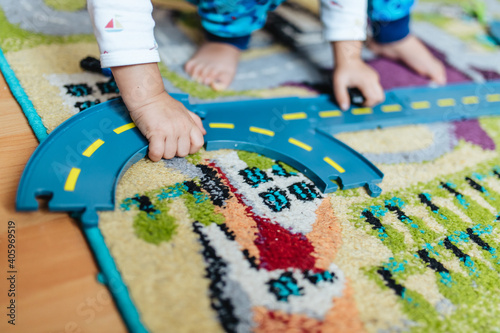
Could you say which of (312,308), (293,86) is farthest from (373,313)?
(293,86)

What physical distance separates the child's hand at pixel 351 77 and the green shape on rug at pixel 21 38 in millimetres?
485

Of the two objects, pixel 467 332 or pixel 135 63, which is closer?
pixel 467 332

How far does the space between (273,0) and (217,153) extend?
16.8 inches

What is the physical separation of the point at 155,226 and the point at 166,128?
0.15 metres

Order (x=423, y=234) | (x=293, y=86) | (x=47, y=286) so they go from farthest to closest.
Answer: (x=293, y=86)
(x=423, y=234)
(x=47, y=286)

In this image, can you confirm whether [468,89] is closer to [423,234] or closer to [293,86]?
[293,86]

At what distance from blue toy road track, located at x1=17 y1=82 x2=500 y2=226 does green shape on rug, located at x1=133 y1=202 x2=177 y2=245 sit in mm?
42

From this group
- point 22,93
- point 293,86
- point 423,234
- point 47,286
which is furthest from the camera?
point 293,86

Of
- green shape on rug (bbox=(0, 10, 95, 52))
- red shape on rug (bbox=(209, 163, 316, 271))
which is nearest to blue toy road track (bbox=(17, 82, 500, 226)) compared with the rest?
red shape on rug (bbox=(209, 163, 316, 271))

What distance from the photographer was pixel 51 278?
1.44 feet

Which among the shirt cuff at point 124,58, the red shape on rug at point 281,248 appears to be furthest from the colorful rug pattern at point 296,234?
the shirt cuff at point 124,58

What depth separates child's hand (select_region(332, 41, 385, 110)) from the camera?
0.77 meters

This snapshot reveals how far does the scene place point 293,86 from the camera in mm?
848

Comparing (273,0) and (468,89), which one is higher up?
(273,0)
